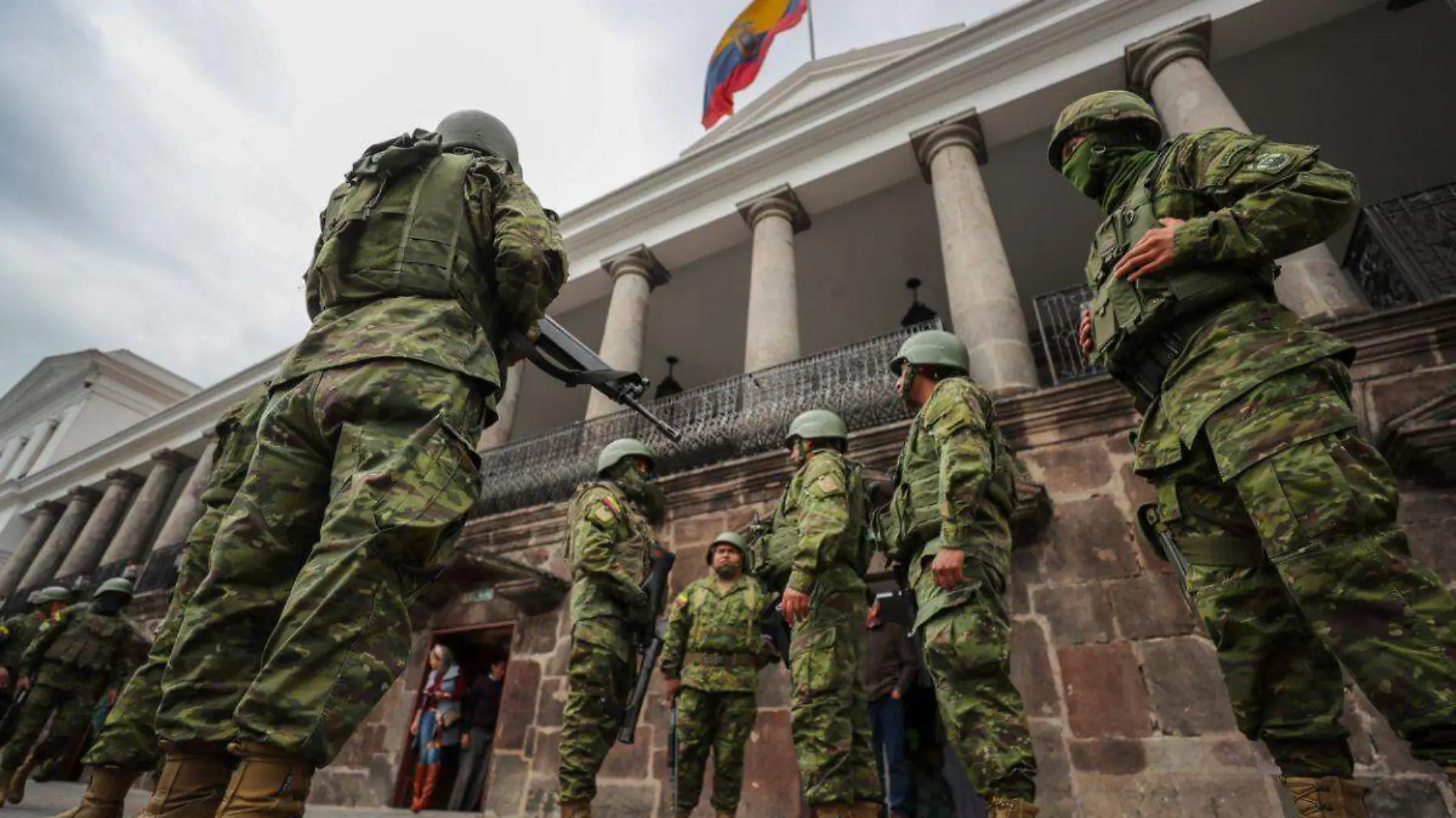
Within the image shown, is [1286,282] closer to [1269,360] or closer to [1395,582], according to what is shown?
[1269,360]

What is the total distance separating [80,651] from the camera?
626 cm

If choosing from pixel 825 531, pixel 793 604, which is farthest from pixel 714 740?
pixel 825 531

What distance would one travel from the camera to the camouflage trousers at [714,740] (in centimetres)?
358

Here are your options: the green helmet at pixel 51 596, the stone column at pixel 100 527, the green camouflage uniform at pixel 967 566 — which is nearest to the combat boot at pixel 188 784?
the green camouflage uniform at pixel 967 566

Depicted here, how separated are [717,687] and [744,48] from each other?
11.6 meters

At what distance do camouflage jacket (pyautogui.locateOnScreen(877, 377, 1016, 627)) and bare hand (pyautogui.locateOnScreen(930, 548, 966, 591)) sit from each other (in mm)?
27

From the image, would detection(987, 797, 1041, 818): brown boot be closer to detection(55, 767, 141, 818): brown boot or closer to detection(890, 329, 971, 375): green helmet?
detection(890, 329, 971, 375): green helmet

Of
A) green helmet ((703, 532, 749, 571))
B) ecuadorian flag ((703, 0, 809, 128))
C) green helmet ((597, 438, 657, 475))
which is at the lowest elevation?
green helmet ((703, 532, 749, 571))

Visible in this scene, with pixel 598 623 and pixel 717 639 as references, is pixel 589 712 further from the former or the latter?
pixel 717 639

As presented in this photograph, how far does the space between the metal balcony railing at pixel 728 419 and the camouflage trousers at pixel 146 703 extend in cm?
420

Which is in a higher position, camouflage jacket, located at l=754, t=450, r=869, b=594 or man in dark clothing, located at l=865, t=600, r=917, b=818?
camouflage jacket, located at l=754, t=450, r=869, b=594

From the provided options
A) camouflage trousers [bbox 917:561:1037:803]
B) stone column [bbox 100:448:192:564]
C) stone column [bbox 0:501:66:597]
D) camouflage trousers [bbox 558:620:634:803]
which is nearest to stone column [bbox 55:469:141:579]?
stone column [bbox 100:448:192:564]

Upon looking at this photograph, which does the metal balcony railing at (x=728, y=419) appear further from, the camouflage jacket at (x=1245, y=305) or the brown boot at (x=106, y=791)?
the brown boot at (x=106, y=791)

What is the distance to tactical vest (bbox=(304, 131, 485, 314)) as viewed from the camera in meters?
1.88
